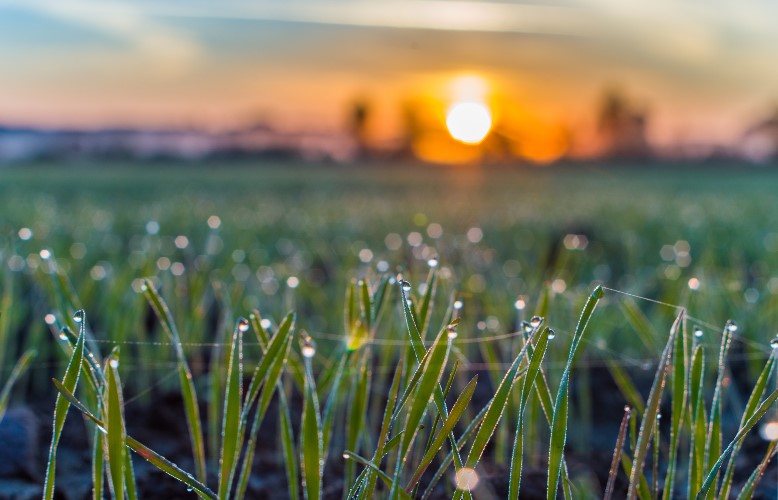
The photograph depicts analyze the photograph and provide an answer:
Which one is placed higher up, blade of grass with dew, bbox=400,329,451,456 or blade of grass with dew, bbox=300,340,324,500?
blade of grass with dew, bbox=400,329,451,456

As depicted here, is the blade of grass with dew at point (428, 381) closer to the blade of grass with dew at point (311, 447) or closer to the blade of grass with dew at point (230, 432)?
the blade of grass with dew at point (311, 447)

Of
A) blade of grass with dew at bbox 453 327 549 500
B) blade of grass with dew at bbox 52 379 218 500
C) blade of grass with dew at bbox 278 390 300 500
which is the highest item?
blade of grass with dew at bbox 453 327 549 500

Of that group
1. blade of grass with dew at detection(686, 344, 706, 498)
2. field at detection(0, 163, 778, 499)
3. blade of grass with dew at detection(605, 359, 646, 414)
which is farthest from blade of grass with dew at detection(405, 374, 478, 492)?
blade of grass with dew at detection(605, 359, 646, 414)

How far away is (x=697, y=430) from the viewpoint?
1032 mm

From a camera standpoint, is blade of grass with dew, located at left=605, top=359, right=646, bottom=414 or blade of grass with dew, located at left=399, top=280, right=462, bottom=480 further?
blade of grass with dew, located at left=605, top=359, right=646, bottom=414

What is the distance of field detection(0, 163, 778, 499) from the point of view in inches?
36.8

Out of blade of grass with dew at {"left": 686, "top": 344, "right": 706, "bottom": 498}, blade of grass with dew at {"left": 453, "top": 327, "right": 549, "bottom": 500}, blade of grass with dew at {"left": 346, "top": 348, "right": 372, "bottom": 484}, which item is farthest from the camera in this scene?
blade of grass with dew at {"left": 346, "top": 348, "right": 372, "bottom": 484}

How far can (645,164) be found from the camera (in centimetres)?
2491

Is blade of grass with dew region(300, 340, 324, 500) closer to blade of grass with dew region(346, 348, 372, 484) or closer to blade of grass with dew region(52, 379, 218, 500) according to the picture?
blade of grass with dew region(52, 379, 218, 500)

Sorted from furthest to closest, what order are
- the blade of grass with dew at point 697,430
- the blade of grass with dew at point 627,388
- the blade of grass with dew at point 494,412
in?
the blade of grass with dew at point 627,388 < the blade of grass with dew at point 697,430 < the blade of grass with dew at point 494,412

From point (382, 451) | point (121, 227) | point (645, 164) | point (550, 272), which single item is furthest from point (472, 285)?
point (645, 164)

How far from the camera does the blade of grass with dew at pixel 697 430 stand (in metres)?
1.01

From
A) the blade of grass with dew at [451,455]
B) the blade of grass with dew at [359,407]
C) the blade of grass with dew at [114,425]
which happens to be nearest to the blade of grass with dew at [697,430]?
the blade of grass with dew at [451,455]

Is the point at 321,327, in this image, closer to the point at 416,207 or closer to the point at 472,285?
the point at 472,285
